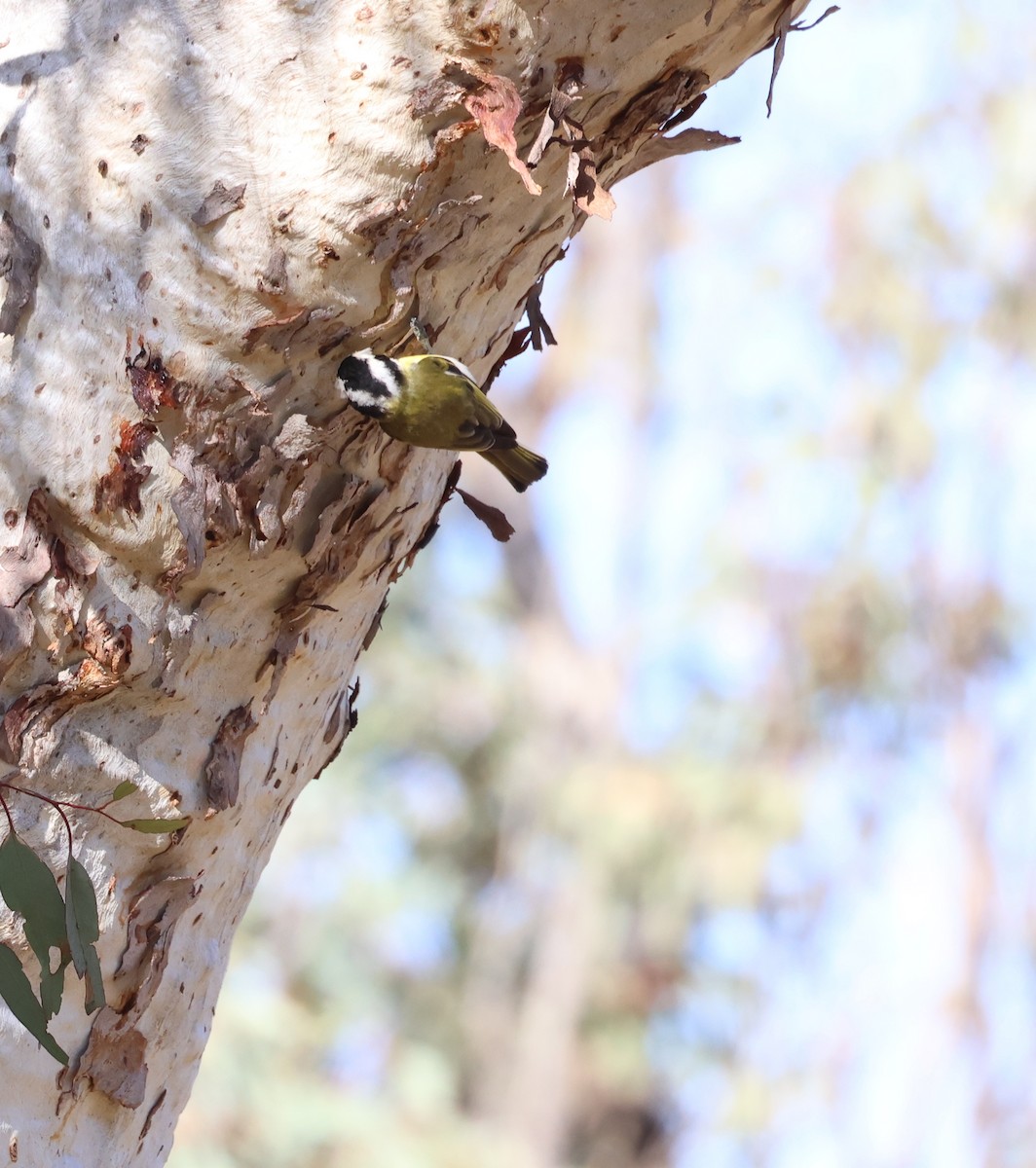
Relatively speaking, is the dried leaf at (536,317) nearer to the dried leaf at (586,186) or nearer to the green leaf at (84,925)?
the dried leaf at (586,186)

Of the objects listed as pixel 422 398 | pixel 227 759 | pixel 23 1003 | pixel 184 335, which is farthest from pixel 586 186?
pixel 23 1003

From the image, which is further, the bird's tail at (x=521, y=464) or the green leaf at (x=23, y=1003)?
the bird's tail at (x=521, y=464)

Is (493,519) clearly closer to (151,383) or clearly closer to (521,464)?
(151,383)

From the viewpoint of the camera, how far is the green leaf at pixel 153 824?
176 cm

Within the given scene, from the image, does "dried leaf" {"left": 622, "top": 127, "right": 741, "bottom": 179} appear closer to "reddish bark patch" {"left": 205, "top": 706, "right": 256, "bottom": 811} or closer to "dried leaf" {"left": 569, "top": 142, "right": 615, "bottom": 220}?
"dried leaf" {"left": 569, "top": 142, "right": 615, "bottom": 220}

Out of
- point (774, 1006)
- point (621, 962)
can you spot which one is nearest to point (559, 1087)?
point (621, 962)

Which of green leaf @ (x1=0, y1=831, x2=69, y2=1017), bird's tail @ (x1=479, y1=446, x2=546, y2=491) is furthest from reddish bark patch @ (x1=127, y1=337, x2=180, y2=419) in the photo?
bird's tail @ (x1=479, y1=446, x2=546, y2=491)

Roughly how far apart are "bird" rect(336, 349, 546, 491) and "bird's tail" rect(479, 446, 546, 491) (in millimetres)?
292

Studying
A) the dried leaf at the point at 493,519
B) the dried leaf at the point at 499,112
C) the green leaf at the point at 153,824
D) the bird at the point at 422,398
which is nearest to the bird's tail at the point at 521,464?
the bird at the point at 422,398

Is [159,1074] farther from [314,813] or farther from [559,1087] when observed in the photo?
[559,1087]

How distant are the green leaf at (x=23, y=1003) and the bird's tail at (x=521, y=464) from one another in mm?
1795

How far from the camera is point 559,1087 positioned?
1180 centimetres

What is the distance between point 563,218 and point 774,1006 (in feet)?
31.5

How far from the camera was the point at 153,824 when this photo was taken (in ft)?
5.80
